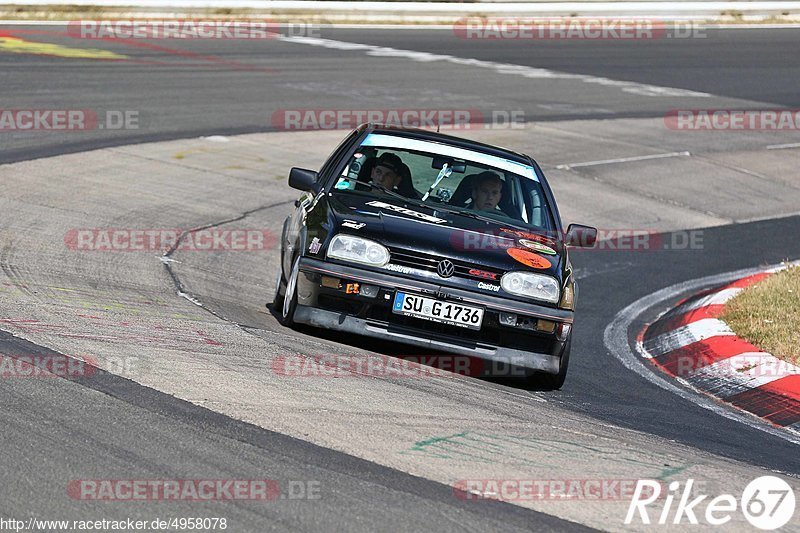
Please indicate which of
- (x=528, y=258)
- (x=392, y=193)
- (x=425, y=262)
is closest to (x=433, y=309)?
(x=425, y=262)

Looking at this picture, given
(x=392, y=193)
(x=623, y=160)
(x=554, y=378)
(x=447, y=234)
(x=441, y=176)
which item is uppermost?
(x=441, y=176)

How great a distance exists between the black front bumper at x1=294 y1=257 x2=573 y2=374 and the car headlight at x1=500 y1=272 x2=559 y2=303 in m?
0.08

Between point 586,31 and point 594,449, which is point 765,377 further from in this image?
point 586,31

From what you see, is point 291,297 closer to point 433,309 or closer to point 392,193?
point 433,309

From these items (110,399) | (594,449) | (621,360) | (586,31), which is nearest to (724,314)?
(621,360)

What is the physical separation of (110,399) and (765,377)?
4.54m

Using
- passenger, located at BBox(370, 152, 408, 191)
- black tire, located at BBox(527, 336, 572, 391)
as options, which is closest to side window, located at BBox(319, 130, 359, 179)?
passenger, located at BBox(370, 152, 408, 191)

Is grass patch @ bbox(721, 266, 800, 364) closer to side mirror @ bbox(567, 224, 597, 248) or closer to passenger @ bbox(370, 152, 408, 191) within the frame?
side mirror @ bbox(567, 224, 597, 248)

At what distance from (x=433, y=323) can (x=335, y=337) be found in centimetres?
85

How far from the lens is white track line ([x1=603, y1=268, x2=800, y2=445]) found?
716 cm

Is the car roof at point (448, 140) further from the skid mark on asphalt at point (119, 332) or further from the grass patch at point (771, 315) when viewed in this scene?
the skid mark on asphalt at point (119, 332)

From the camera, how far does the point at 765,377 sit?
8.04m

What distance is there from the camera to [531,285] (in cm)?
735

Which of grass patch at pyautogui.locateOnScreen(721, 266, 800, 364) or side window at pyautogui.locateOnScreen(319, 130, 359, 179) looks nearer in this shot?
grass patch at pyautogui.locateOnScreen(721, 266, 800, 364)
